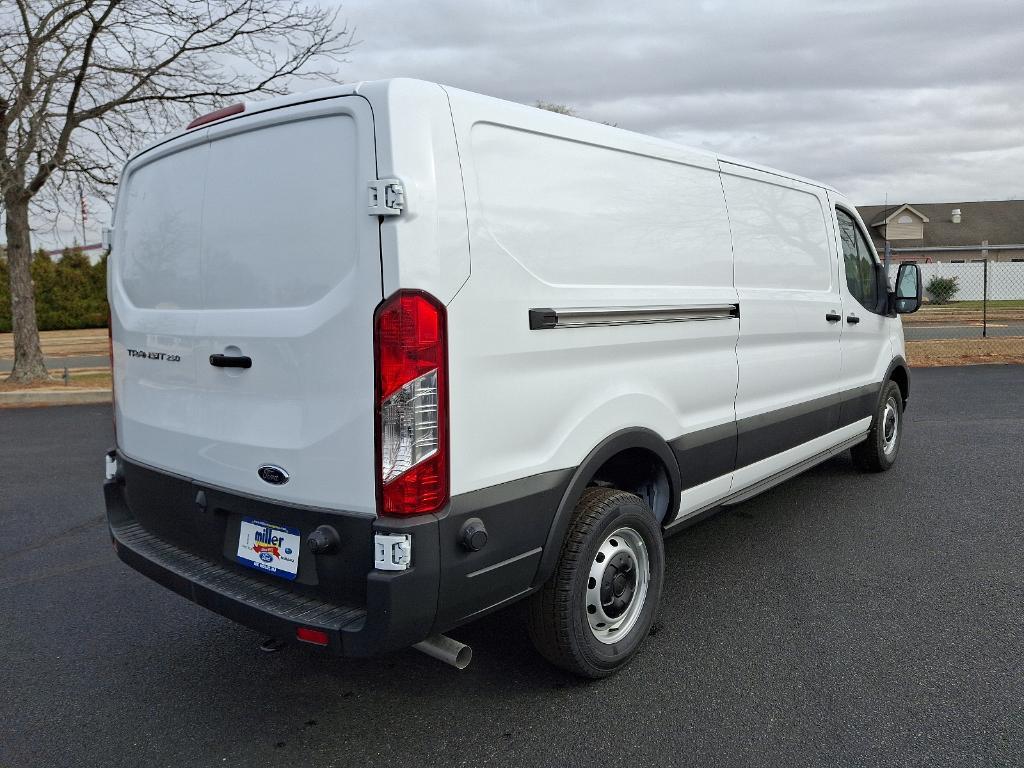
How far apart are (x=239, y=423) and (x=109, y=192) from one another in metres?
12.7

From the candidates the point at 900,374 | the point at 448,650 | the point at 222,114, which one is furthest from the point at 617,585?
the point at 900,374

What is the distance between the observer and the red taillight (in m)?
2.39

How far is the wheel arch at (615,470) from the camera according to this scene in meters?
2.88

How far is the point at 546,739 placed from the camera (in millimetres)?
2811

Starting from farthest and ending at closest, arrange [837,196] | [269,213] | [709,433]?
[837,196] → [709,433] → [269,213]

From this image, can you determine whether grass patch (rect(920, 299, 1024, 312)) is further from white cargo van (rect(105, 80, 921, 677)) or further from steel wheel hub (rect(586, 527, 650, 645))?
steel wheel hub (rect(586, 527, 650, 645))

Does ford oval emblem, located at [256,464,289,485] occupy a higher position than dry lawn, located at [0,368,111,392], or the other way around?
ford oval emblem, located at [256,464,289,485]

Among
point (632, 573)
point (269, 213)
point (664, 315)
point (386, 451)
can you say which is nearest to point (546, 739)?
point (632, 573)

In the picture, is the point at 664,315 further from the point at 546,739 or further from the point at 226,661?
the point at 226,661

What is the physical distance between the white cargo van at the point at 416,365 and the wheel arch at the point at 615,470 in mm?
11

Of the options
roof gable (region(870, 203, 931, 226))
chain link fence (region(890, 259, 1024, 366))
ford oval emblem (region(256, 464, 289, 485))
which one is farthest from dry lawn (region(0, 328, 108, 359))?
roof gable (region(870, 203, 931, 226))

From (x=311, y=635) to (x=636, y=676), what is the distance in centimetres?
138

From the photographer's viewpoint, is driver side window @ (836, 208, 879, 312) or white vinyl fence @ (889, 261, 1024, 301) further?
white vinyl fence @ (889, 261, 1024, 301)

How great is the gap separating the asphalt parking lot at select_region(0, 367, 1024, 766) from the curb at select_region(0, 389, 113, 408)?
7683 millimetres
